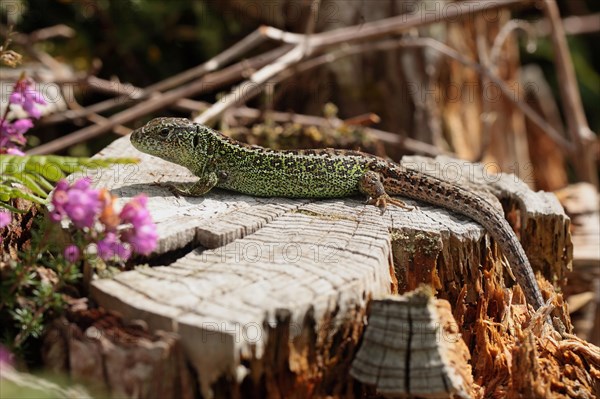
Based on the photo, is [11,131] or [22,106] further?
[11,131]

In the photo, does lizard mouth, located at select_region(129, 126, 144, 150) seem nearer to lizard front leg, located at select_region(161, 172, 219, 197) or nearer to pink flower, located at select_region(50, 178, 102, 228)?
lizard front leg, located at select_region(161, 172, 219, 197)

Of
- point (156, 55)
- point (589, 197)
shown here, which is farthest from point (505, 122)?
point (156, 55)

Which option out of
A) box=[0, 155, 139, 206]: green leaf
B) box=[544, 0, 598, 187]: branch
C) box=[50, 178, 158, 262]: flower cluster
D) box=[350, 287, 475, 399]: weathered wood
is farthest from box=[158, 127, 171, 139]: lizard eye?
box=[544, 0, 598, 187]: branch

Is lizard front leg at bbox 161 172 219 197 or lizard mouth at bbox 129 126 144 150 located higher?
lizard mouth at bbox 129 126 144 150

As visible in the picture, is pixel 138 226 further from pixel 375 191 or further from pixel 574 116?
pixel 574 116

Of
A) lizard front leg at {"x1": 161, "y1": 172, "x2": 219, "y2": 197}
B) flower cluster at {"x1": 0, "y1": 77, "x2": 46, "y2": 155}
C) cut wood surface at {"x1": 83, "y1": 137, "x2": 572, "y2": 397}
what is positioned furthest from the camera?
lizard front leg at {"x1": 161, "y1": 172, "x2": 219, "y2": 197}

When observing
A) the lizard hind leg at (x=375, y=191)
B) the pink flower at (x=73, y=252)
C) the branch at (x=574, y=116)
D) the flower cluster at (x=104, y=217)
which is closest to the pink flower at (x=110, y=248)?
the flower cluster at (x=104, y=217)

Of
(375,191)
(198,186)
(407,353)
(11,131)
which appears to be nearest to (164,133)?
(198,186)

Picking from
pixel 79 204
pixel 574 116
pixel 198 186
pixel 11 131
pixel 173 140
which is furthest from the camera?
pixel 574 116
